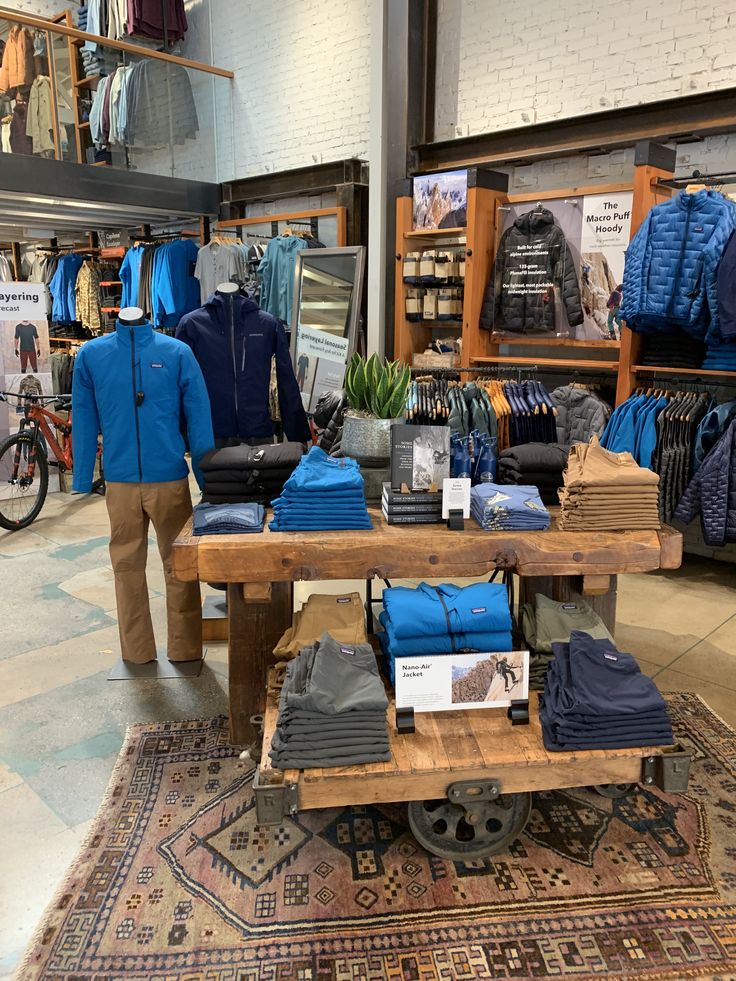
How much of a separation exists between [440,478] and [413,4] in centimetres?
538

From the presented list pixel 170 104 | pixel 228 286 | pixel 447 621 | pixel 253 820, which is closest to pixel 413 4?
pixel 170 104

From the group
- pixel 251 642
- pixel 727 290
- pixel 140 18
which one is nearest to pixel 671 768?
pixel 251 642

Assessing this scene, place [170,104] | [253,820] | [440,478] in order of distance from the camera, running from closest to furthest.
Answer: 1. [253,820]
2. [440,478]
3. [170,104]

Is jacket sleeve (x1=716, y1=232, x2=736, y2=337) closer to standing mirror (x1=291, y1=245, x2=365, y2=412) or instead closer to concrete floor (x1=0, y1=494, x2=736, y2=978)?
concrete floor (x1=0, y1=494, x2=736, y2=978)

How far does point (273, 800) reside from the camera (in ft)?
6.29

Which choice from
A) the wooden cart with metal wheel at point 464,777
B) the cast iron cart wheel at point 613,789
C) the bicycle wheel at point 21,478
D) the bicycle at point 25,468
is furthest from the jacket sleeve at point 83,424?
the bicycle wheel at point 21,478

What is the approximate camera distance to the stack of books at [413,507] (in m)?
2.52

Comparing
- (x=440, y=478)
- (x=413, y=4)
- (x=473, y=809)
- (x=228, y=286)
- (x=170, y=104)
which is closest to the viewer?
(x=473, y=809)

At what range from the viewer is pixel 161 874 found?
7.00 feet

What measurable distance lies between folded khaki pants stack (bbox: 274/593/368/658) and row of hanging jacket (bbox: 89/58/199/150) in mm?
6728

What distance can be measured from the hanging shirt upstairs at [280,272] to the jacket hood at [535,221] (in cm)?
230

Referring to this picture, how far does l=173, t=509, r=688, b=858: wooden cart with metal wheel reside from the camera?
1.99m

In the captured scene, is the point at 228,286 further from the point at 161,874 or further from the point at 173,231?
the point at 173,231

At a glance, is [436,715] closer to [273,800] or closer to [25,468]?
[273,800]
